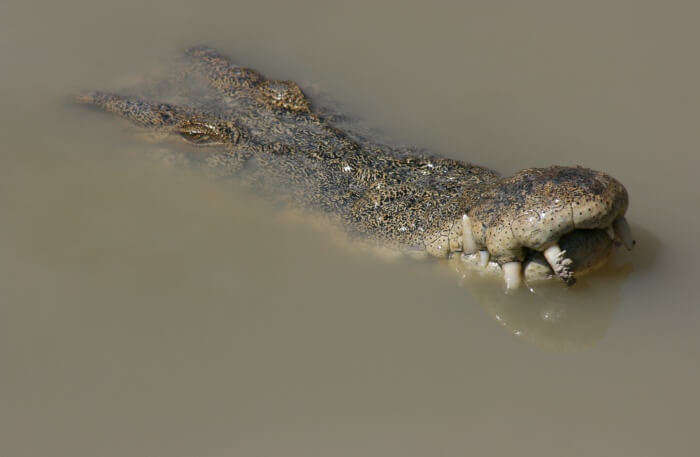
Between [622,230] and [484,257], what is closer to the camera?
[622,230]

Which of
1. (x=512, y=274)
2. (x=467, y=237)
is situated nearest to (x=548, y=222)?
(x=512, y=274)

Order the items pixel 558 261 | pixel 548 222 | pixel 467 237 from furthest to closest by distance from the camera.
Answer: pixel 467 237 < pixel 558 261 < pixel 548 222

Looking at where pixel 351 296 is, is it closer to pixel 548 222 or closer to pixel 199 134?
pixel 548 222

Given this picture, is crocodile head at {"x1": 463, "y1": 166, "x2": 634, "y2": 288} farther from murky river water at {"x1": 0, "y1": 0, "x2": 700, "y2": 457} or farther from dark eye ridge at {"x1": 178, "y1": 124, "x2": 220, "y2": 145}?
dark eye ridge at {"x1": 178, "y1": 124, "x2": 220, "y2": 145}

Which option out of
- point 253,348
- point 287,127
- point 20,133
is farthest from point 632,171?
point 20,133

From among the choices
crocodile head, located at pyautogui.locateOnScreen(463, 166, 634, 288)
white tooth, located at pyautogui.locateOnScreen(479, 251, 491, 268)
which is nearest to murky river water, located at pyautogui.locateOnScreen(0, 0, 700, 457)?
white tooth, located at pyautogui.locateOnScreen(479, 251, 491, 268)

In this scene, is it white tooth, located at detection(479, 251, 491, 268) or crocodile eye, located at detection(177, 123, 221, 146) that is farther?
crocodile eye, located at detection(177, 123, 221, 146)

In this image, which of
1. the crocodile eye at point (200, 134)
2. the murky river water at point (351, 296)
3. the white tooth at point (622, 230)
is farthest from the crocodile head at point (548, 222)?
the crocodile eye at point (200, 134)

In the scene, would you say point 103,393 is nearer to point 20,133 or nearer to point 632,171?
point 20,133
